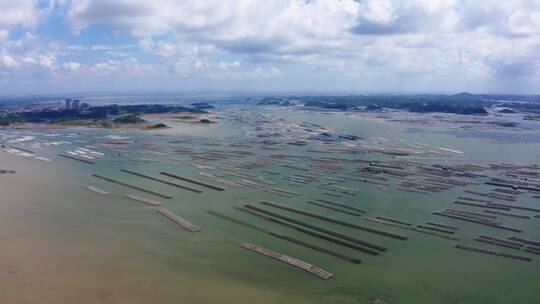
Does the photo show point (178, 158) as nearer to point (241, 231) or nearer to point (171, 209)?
point (171, 209)

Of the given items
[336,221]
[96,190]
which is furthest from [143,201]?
[336,221]

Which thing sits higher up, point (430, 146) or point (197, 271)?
point (430, 146)

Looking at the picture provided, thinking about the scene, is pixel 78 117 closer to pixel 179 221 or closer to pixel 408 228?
pixel 179 221

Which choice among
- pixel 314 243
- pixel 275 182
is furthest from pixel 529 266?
pixel 275 182

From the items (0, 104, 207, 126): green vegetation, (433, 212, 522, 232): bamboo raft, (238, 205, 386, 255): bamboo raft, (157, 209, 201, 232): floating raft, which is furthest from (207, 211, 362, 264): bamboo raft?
(0, 104, 207, 126): green vegetation

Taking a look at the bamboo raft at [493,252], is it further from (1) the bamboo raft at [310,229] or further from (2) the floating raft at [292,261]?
(2) the floating raft at [292,261]

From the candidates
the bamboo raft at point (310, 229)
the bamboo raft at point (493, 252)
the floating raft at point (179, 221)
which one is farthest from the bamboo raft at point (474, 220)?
the floating raft at point (179, 221)

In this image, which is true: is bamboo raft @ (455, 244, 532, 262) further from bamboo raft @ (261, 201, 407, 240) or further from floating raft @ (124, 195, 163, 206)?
floating raft @ (124, 195, 163, 206)
